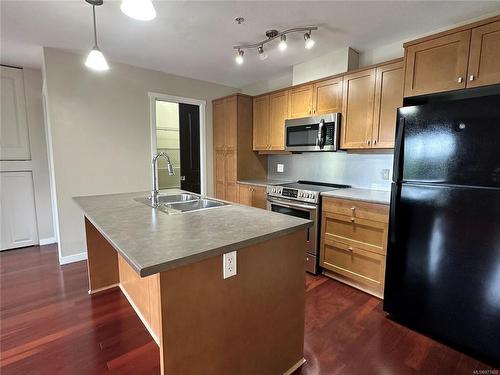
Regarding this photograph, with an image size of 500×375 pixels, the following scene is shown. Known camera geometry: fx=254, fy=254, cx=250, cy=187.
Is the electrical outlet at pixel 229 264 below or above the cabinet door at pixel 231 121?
below

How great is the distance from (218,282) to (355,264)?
1.84 metres

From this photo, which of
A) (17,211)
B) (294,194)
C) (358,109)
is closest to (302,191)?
(294,194)

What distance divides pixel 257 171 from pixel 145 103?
1.93 meters

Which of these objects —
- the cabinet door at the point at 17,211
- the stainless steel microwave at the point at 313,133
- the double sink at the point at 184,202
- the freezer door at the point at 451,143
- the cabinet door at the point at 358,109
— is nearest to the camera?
the freezer door at the point at 451,143

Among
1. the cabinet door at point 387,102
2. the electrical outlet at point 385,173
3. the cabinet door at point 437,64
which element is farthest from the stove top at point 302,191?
the cabinet door at point 437,64

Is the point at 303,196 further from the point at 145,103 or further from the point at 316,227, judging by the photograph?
the point at 145,103

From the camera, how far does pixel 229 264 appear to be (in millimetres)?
1209

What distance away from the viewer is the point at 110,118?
3322 mm

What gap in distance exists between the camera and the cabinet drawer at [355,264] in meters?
2.38

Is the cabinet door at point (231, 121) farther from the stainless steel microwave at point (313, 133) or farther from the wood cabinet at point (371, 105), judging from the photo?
the wood cabinet at point (371, 105)

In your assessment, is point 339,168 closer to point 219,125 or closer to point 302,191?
point 302,191

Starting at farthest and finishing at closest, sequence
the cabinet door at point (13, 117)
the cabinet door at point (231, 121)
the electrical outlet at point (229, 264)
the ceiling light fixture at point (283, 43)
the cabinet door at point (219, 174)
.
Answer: the cabinet door at point (219, 174) → the cabinet door at point (231, 121) → the cabinet door at point (13, 117) → the ceiling light fixture at point (283, 43) → the electrical outlet at point (229, 264)

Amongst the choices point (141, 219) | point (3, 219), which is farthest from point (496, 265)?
point (3, 219)

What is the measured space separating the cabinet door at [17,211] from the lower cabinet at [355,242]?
414cm
